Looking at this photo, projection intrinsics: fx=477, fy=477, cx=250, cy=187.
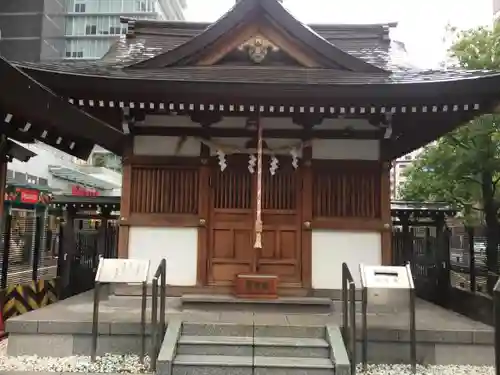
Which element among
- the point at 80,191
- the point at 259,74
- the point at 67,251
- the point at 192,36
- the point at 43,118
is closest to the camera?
the point at 43,118

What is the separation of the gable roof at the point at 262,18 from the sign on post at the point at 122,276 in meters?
3.87

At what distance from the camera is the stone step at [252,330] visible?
6.23 m

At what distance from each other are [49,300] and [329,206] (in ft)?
24.1

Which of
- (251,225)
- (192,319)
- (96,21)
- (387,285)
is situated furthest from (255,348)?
(96,21)

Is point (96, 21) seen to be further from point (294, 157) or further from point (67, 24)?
point (294, 157)

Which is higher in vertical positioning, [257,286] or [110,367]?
[257,286]

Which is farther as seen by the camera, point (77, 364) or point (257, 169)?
point (257, 169)

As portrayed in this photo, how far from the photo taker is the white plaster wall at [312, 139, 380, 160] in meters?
8.73

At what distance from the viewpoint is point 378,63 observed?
9406mm

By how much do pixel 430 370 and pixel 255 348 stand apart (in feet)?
7.23

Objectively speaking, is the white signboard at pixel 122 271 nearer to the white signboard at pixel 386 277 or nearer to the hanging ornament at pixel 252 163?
the white signboard at pixel 386 277

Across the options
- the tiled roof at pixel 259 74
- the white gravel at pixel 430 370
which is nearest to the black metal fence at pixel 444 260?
the white gravel at pixel 430 370

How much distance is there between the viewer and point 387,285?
576 cm

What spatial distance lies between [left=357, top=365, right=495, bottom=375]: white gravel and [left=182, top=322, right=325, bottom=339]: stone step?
29.3 inches
